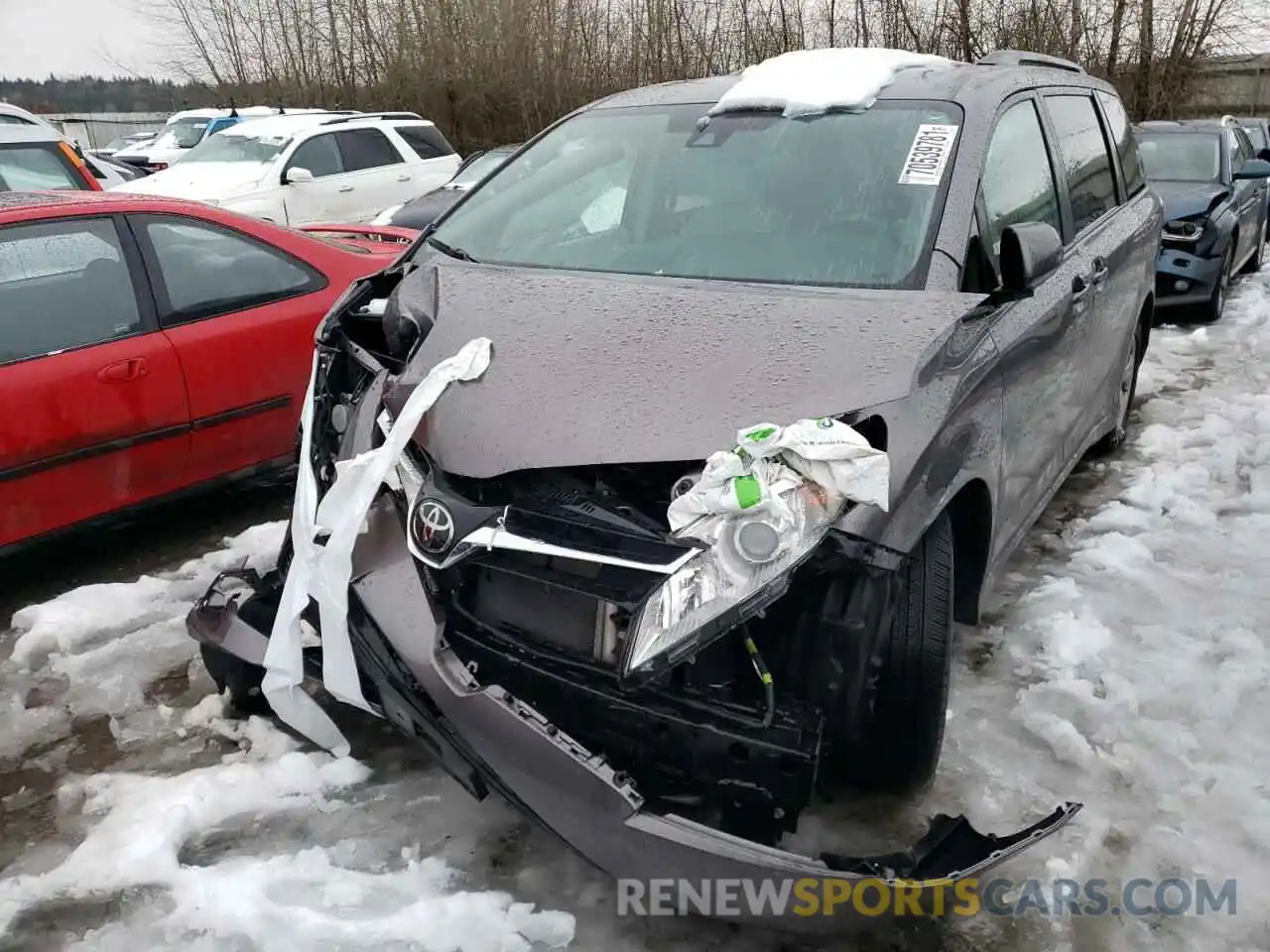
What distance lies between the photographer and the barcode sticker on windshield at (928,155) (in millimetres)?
2986

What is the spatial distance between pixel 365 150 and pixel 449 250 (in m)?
8.99

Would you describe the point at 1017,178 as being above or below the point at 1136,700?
above

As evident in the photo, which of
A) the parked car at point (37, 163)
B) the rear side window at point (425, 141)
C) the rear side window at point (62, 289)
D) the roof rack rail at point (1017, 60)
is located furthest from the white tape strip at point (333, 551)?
the rear side window at point (425, 141)

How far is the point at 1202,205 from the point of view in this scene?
8383 millimetres

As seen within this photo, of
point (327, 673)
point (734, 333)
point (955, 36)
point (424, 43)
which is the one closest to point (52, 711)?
point (327, 673)

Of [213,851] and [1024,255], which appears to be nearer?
[213,851]

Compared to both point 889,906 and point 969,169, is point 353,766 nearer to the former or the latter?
point 889,906

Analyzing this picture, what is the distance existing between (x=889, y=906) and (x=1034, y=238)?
176cm

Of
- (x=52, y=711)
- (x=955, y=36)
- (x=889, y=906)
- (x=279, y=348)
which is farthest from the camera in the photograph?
(x=955, y=36)

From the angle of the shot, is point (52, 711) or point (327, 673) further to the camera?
point (52, 711)

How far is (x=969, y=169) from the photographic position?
2998mm

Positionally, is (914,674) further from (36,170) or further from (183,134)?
(183,134)

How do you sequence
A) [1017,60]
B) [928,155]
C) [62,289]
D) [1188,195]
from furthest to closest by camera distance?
[1188,195], [1017,60], [62,289], [928,155]

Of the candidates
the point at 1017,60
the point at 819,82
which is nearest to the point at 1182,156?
the point at 1017,60
